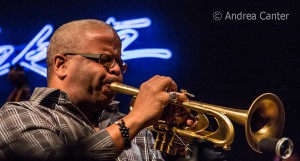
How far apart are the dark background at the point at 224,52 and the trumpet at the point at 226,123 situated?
8.55 feet

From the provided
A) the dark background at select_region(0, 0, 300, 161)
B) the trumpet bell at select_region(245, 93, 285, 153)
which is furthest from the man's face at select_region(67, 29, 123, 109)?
the dark background at select_region(0, 0, 300, 161)

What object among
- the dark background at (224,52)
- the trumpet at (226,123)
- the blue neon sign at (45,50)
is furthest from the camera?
the blue neon sign at (45,50)

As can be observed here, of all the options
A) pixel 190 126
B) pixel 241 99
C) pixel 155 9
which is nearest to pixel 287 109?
pixel 241 99

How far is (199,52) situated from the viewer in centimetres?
520

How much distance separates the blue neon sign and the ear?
3.01 metres

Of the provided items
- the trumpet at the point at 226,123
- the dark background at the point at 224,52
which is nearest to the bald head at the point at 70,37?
the trumpet at the point at 226,123

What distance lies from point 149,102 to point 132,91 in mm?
293

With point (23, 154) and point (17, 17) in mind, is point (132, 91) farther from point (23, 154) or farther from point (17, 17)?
point (17, 17)

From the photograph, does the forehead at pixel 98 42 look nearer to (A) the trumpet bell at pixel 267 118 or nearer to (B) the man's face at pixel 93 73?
(B) the man's face at pixel 93 73

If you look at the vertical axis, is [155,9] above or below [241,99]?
above

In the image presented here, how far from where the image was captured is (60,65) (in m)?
2.38

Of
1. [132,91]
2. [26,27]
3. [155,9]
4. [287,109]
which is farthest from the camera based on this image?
[26,27]

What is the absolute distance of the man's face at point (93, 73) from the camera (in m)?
2.30

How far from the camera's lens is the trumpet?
2188 millimetres
